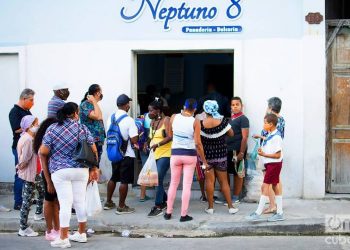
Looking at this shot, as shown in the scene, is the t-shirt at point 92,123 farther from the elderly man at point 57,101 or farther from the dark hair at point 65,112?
the dark hair at point 65,112

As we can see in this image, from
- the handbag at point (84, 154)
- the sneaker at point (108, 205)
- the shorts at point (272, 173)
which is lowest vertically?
the sneaker at point (108, 205)

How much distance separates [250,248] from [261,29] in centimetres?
387

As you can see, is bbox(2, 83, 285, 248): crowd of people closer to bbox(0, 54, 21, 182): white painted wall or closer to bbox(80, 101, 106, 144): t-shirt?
bbox(80, 101, 106, 144): t-shirt

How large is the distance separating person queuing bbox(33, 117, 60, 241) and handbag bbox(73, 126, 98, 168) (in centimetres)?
48

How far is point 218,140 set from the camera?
861 centimetres

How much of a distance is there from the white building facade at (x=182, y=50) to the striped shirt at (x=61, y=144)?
284cm

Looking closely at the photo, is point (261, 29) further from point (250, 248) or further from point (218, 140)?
point (250, 248)

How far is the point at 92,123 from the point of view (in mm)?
9180

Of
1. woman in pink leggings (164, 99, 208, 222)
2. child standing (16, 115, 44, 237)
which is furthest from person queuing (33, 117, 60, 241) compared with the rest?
woman in pink leggings (164, 99, 208, 222)

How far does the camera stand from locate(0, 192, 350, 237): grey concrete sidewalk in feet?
26.6

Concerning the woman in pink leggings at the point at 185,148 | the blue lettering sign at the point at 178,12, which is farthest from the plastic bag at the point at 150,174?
the blue lettering sign at the point at 178,12

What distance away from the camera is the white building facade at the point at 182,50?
9.47m

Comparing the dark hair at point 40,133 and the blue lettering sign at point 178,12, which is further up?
the blue lettering sign at point 178,12

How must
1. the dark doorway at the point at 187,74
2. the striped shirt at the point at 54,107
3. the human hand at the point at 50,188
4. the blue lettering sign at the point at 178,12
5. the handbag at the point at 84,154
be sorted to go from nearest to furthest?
the handbag at the point at 84,154 → the human hand at the point at 50,188 → the striped shirt at the point at 54,107 → the blue lettering sign at the point at 178,12 → the dark doorway at the point at 187,74
